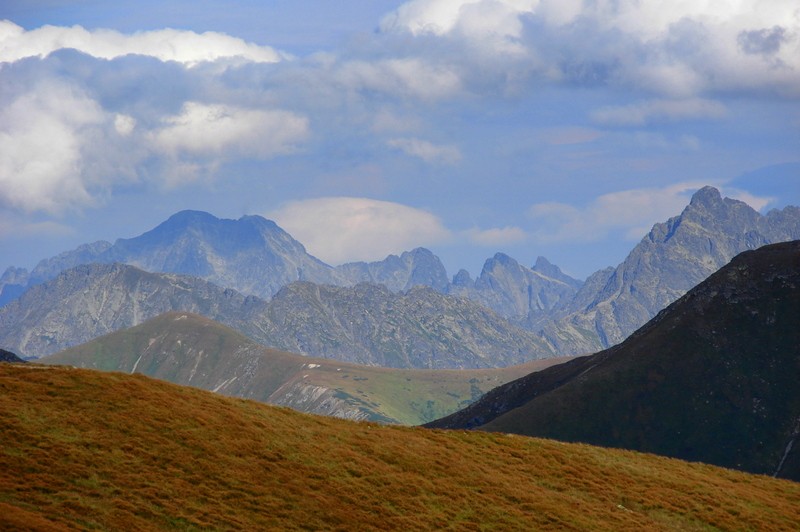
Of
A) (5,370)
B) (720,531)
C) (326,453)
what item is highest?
(5,370)

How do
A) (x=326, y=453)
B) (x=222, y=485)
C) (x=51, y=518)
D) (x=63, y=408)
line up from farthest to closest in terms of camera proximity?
1. (x=326, y=453)
2. (x=63, y=408)
3. (x=222, y=485)
4. (x=51, y=518)

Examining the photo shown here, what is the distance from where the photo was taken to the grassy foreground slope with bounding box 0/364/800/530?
57.3m

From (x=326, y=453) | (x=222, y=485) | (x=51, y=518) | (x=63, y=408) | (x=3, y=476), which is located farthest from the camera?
(x=326, y=453)

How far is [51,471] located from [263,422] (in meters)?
21.7

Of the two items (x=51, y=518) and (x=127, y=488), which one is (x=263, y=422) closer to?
(x=127, y=488)

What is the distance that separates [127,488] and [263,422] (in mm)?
19399

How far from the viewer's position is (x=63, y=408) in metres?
67.9

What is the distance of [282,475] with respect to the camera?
6594 centimetres

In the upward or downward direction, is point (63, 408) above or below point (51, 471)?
above

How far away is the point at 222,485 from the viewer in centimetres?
6250

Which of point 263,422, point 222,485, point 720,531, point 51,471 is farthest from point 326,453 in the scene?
point 720,531

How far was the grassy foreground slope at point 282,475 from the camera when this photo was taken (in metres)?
57.3

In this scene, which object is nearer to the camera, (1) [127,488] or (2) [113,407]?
(1) [127,488]

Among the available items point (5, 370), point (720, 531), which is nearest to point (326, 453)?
point (5, 370)
